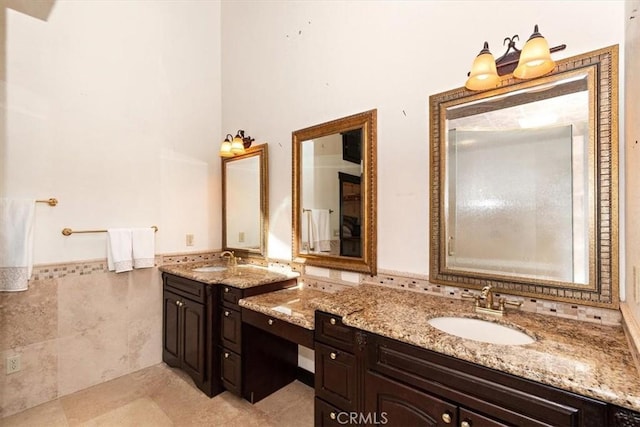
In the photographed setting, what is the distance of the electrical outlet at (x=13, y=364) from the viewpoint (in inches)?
79.8

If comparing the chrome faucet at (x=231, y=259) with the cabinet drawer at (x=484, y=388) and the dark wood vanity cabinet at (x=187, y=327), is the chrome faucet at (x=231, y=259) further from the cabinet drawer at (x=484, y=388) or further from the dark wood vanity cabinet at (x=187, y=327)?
the cabinet drawer at (x=484, y=388)

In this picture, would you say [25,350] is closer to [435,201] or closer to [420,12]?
[435,201]

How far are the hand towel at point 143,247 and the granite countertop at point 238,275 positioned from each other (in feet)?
0.54

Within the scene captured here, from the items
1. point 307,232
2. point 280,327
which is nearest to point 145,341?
point 280,327

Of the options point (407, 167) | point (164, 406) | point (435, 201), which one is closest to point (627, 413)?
point (435, 201)

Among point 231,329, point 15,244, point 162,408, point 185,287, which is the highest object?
point 15,244

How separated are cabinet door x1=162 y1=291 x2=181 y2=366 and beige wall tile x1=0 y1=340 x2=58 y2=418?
75cm

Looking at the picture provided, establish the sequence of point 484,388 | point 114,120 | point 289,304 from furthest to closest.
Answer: point 114,120
point 289,304
point 484,388

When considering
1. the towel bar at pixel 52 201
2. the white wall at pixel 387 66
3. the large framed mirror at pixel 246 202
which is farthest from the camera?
the large framed mirror at pixel 246 202

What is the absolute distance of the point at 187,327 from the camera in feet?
7.86

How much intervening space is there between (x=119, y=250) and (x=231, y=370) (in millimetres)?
1358

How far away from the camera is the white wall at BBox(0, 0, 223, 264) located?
212cm

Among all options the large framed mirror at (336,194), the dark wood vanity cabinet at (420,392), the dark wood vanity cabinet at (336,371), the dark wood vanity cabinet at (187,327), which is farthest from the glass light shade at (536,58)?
the dark wood vanity cabinet at (187,327)

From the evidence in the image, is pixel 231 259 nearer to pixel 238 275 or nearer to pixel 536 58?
pixel 238 275
